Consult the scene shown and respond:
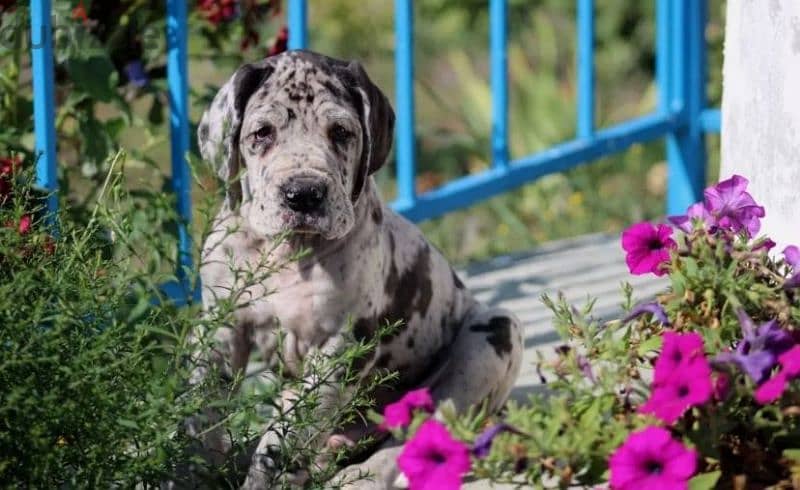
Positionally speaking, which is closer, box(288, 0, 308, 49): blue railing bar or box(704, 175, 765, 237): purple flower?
box(704, 175, 765, 237): purple flower

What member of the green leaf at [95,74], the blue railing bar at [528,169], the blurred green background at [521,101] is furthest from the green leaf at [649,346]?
the blurred green background at [521,101]

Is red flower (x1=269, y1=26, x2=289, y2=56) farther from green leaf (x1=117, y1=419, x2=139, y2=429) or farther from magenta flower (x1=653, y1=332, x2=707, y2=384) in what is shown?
magenta flower (x1=653, y1=332, x2=707, y2=384)

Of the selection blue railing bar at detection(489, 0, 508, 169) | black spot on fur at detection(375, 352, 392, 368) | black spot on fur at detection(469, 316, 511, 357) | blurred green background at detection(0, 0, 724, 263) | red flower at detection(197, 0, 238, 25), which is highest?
red flower at detection(197, 0, 238, 25)

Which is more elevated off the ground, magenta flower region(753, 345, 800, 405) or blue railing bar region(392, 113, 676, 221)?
magenta flower region(753, 345, 800, 405)

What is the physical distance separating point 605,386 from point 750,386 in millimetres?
247

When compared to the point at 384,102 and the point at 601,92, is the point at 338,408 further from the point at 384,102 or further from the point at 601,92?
the point at 601,92

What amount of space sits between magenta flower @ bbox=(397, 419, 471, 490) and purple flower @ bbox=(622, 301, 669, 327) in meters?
0.53

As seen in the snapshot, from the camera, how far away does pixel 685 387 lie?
2.62 metres

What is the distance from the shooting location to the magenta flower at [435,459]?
2.58 m

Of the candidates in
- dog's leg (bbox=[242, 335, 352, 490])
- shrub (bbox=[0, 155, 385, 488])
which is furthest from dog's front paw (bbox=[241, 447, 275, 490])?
shrub (bbox=[0, 155, 385, 488])

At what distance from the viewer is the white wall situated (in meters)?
3.63

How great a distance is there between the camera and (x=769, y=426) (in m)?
2.79

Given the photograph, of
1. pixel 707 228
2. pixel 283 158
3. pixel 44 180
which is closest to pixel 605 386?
pixel 707 228

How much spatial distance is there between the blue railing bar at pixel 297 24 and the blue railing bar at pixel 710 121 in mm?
2277
